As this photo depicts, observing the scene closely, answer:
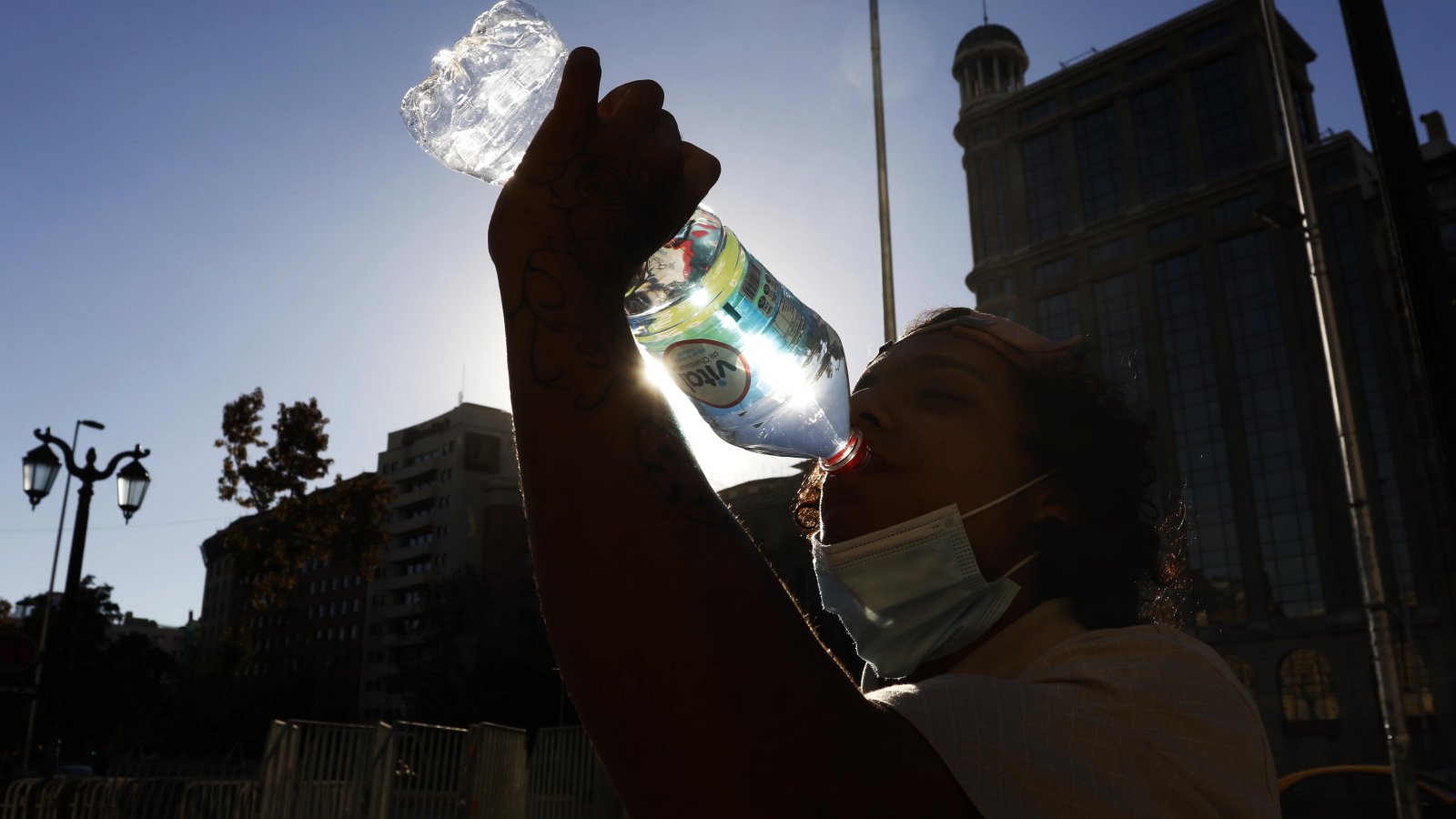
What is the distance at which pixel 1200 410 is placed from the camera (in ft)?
170

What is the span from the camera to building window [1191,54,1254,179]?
182 ft

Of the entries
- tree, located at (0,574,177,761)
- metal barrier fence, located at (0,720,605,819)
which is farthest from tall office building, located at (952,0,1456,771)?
tree, located at (0,574,177,761)

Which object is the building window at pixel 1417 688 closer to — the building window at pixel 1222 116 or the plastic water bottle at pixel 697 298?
the building window at pixel 1222 116

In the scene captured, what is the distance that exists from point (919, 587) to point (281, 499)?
71.5ft

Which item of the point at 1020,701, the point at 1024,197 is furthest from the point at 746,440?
the point at 1024,197

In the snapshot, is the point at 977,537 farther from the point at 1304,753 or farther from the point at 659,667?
the point at 1304,753

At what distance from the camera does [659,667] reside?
0.77 meters

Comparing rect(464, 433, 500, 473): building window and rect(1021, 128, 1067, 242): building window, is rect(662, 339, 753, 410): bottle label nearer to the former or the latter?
rect(1021, 128, 1067, 242): building window

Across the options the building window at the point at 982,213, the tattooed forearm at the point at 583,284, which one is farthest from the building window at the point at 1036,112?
the tattooed forearm at the point at 583,284

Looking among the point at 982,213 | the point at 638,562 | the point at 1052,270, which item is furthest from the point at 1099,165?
the point at 638,562

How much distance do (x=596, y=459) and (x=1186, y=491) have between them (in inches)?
77.0

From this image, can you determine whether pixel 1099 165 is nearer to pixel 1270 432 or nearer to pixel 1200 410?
pixel 1200 410

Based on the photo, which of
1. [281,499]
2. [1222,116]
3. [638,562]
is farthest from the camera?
[1222,116]

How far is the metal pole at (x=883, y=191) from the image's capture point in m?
5.39
